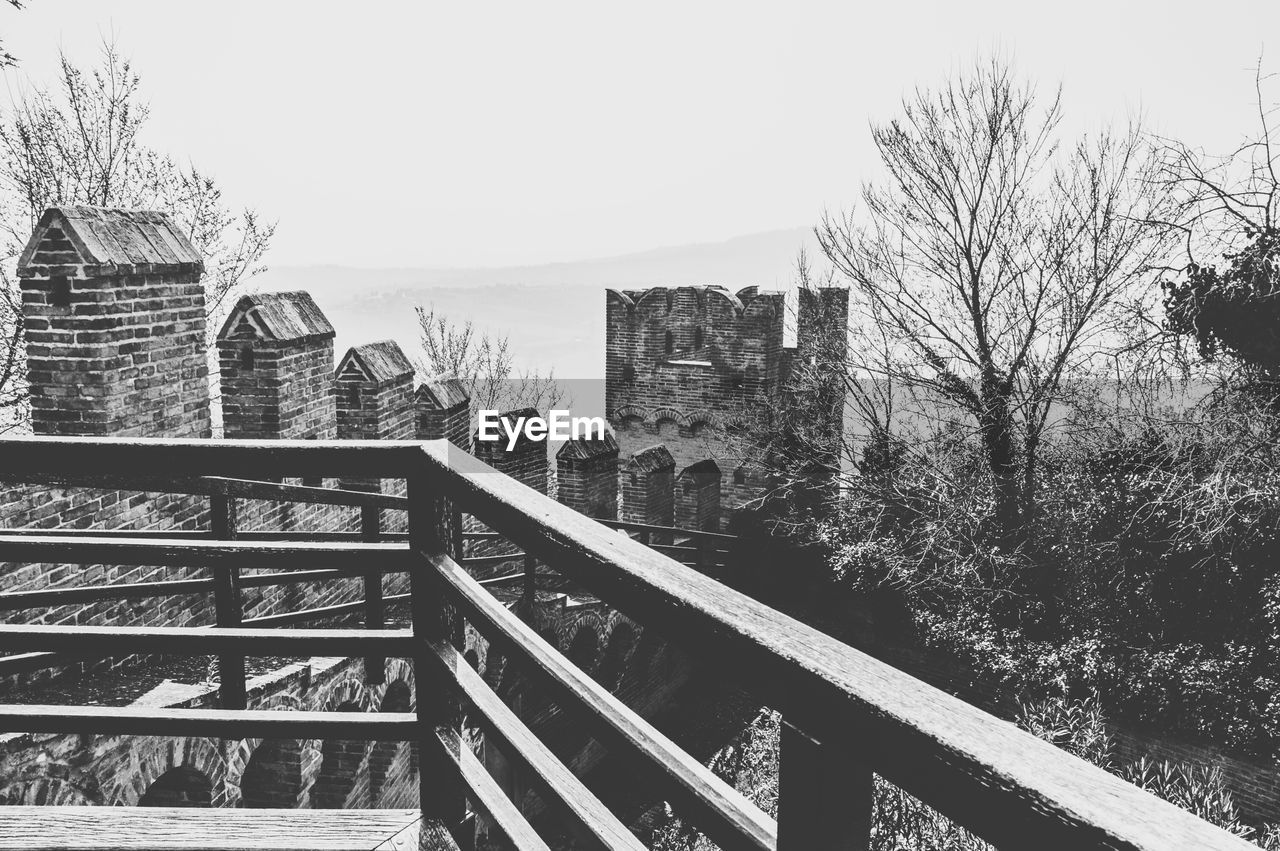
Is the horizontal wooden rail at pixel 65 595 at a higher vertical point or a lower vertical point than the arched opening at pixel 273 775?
higher

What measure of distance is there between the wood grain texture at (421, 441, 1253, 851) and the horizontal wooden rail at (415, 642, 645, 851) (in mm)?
360

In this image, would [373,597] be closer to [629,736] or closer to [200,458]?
[200,458]

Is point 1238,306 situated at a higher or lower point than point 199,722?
higher

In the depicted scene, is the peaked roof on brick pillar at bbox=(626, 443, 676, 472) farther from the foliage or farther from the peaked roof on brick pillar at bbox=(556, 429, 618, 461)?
the foliage

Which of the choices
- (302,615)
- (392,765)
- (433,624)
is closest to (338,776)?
(392,765)

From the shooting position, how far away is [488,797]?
1714 mm

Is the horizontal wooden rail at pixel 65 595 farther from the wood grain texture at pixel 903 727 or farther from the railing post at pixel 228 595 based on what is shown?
the wood grain texture at pixel 903 727

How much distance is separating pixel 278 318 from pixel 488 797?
483cm

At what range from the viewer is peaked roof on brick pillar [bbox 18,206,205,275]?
14.7 feet

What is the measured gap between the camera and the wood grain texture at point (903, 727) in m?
0.64

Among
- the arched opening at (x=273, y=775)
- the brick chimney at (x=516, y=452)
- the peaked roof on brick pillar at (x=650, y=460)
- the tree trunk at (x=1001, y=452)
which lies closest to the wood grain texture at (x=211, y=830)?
the arched opening at (x=273, y=775)

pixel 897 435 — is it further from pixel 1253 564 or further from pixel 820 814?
pixel 820 814

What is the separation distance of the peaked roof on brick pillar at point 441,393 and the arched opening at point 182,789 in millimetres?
4061

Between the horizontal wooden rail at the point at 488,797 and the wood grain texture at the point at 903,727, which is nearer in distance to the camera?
the wood grain texture at the point at 903,727
